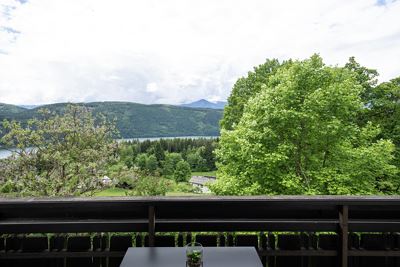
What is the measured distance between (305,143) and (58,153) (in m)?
8.43

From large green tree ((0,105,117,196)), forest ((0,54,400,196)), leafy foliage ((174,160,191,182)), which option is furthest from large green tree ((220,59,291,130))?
large green tree ((0,105,117,196))

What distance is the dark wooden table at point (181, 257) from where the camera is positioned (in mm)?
1569

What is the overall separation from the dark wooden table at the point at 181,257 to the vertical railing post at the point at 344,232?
585mm

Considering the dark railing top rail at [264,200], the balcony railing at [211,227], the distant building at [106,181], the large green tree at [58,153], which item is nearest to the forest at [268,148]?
the large green tree at [58,153]

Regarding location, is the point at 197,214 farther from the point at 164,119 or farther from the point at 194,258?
the point at 164,119

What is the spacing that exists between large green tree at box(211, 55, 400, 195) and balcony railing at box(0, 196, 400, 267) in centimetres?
906

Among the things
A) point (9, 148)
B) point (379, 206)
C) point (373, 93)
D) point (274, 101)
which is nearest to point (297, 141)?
point (274, 101)

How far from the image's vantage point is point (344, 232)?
6.31ft

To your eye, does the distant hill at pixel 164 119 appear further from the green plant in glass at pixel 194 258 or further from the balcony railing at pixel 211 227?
the green plant in glass at pixel 194 258

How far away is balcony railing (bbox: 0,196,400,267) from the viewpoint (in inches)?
76.1

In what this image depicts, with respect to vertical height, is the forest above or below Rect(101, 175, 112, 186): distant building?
above

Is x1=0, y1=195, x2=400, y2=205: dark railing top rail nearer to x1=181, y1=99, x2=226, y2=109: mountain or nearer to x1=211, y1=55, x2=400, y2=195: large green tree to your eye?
x1=211, y1=55, x2=400, y2=195: large green tree

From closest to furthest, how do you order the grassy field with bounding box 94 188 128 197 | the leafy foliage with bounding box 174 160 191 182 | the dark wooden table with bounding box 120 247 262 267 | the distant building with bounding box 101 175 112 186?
the dark wooden table with bounding box 120 247 262 267 < the distant building with bounding box 101 175 112 186 < the grassy field with bounding box 94 188 128 197 < the leafy foliage with bounding box 174 160 191 182

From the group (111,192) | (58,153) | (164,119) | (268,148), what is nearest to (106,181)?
(111,192)
